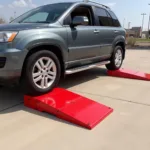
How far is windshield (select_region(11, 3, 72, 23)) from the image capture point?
13.3 ft

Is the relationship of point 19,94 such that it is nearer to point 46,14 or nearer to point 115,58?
point 46,14

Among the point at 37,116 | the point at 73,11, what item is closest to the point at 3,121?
the point at 37,116

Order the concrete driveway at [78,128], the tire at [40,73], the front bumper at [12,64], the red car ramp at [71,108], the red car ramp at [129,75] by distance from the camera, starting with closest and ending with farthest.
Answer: the concrete driveway at [78,128] < the red car ramp at [71,108] < the front bumper at [12,64] < the tire at [40,73] < the red car ramp at [129,75]

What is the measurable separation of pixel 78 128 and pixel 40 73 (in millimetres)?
1221

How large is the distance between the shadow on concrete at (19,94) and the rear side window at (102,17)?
137cm

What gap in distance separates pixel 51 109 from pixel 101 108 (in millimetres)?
750

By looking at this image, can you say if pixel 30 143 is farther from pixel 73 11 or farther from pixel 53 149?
pixel 73 11

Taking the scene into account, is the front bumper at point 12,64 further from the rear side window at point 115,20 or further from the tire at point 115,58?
the rear side window at point 115,20

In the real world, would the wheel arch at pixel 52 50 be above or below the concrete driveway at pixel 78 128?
above

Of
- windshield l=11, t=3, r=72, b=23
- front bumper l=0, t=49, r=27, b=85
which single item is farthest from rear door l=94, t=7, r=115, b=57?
front bumper l=0, t=49, r=27, b=85

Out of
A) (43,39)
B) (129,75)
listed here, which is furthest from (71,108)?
(129,75)

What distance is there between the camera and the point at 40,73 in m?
3.53

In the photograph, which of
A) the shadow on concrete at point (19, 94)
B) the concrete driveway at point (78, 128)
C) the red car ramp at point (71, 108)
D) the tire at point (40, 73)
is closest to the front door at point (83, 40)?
the tire at point (40, 73)

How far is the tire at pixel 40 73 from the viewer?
3311 mm
